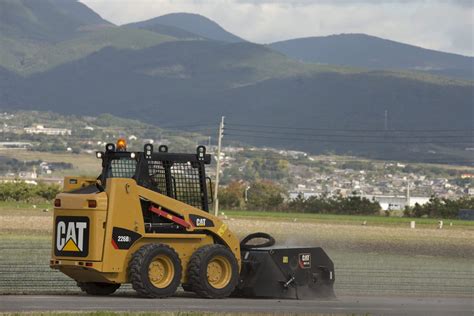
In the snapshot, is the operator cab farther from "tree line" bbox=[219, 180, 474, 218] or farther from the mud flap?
"tree line" bbox=[219, 180, 474, 218]

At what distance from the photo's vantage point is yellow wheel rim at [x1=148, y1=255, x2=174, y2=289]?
23125 mm

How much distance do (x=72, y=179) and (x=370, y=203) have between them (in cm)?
8877

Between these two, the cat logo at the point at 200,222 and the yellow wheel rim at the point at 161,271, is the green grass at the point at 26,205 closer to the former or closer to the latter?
the cat logo at the point at 200,222

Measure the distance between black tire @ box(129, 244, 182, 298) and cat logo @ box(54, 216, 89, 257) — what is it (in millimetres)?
977

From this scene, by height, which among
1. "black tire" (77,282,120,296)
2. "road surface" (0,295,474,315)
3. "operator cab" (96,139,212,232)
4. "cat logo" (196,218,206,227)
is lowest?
"road surface" (0,295,474,315)

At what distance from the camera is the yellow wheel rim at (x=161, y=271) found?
23.1m

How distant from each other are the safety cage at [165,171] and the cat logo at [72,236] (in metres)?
1.29

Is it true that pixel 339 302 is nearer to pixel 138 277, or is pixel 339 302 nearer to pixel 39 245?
pixel 138 277

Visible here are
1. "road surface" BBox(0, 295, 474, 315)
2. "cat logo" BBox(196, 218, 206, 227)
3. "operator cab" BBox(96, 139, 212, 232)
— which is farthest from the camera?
"cat logo" BBox(196, 218, 206, 227)

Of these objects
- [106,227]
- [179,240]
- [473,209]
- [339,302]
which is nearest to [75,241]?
[106,227]

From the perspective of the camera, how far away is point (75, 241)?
22.9 meters

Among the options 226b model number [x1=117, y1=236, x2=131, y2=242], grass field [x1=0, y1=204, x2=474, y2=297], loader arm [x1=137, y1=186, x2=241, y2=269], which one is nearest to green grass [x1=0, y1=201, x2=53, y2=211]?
grass field [x1=0, y1=204, x2=474, y2=297]

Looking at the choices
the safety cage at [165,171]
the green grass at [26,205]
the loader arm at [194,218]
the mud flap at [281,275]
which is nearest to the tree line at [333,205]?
the green grass at [26,205]

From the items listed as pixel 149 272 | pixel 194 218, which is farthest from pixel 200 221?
pixel 149 272
